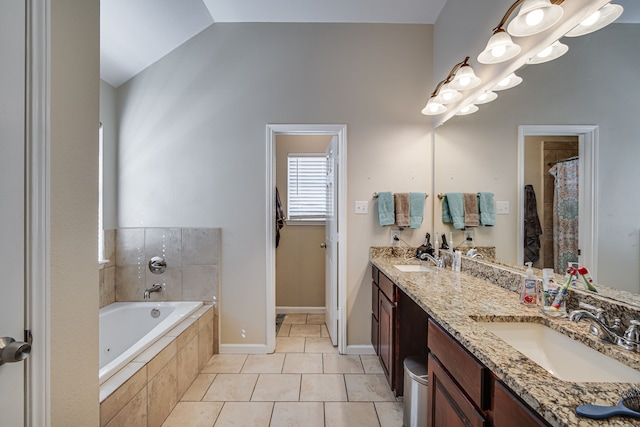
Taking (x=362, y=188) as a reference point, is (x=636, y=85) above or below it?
above

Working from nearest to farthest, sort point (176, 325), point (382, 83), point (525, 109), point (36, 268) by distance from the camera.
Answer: point (36, 268) → point (525, 109) → point (176, 325) → point (382, 83)

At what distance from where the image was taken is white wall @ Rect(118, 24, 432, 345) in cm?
252

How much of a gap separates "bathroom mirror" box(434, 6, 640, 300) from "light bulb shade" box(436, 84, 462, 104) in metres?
0.38

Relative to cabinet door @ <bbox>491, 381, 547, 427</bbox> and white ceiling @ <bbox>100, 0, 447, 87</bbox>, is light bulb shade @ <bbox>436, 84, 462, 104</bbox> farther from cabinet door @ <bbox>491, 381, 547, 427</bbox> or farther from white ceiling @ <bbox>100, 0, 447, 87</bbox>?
cabinet door @ <bbox>491, 381, 547, 427</bbox>

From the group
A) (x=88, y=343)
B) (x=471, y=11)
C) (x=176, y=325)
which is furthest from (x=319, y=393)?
(x=471, y=11)

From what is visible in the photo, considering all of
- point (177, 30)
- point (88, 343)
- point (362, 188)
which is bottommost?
point (88, 343)

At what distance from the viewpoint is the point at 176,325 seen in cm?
209

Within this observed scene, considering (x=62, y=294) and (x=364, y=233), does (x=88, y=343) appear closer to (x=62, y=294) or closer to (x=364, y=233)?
(x=62, y=294)

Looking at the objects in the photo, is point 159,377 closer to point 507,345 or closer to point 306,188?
point 507,345

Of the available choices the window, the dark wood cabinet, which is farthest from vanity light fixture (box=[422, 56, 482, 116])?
the dark wood cabinet

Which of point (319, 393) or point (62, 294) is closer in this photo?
point (62, 294)

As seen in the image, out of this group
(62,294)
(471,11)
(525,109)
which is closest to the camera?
(62,294)

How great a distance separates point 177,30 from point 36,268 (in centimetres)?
231

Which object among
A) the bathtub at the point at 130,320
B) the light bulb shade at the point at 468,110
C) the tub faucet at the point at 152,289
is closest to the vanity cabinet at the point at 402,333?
the light bulb shade at the point at 468,110
